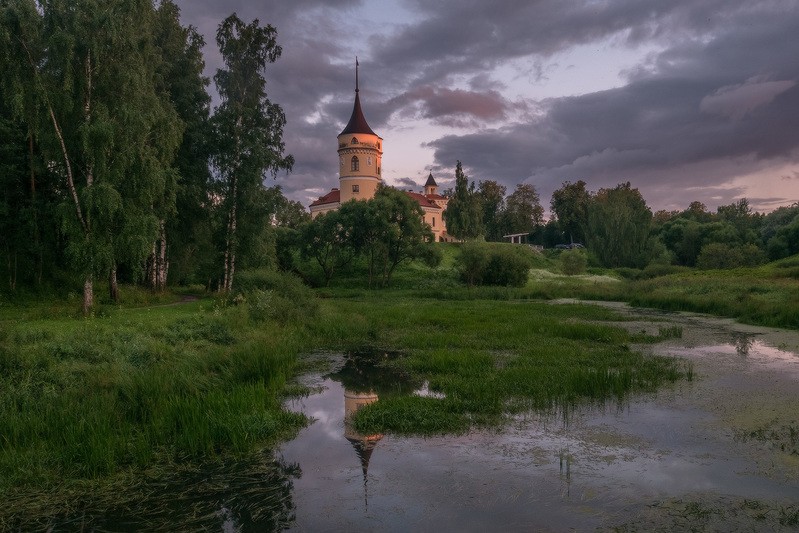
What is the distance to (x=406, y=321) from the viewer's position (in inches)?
937

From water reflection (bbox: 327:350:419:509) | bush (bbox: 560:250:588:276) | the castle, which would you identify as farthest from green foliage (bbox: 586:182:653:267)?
water reflection (bbox: 327:350:419:509)

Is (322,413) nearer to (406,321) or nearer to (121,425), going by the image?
(121,425)

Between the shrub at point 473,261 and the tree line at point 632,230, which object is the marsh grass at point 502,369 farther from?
the tree line at point 632,230

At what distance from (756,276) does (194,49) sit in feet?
135

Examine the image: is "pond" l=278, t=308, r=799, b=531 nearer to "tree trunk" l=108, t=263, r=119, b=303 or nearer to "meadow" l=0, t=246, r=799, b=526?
"meadow" l=0, t=246, r=799, b=526

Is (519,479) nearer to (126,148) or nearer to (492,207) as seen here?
(126,148)

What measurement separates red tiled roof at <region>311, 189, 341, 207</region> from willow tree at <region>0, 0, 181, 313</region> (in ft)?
Result: 193

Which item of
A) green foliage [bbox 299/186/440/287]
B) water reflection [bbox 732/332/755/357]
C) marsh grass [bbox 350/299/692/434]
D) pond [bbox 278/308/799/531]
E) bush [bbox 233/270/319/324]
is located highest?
green foliage [bbox 299/186/440/287]

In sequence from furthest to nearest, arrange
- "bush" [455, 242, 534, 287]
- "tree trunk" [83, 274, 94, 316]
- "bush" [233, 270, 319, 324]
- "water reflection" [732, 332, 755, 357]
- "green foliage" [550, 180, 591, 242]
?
"green foliage" [550, 180, 591, 242] → "bush" [455, 242, 534, 287] → "tree trunk" [83, 274, 94, 316] → "bush" [233, 270, 319, 324] → "water reflection" [732, 332, 755, 357]

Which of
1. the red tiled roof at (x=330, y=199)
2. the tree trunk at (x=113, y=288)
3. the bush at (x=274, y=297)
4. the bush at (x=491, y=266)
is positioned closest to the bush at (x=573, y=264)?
the bush at (x=491, y=266)

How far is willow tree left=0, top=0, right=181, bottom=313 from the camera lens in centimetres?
2131

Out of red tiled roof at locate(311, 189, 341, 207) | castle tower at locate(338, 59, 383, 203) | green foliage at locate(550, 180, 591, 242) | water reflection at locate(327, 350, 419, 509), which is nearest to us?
water reflection at locate(327, 350, 419, 509)

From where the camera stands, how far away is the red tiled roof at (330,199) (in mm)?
83100

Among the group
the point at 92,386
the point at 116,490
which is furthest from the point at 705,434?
the point at 92,386
